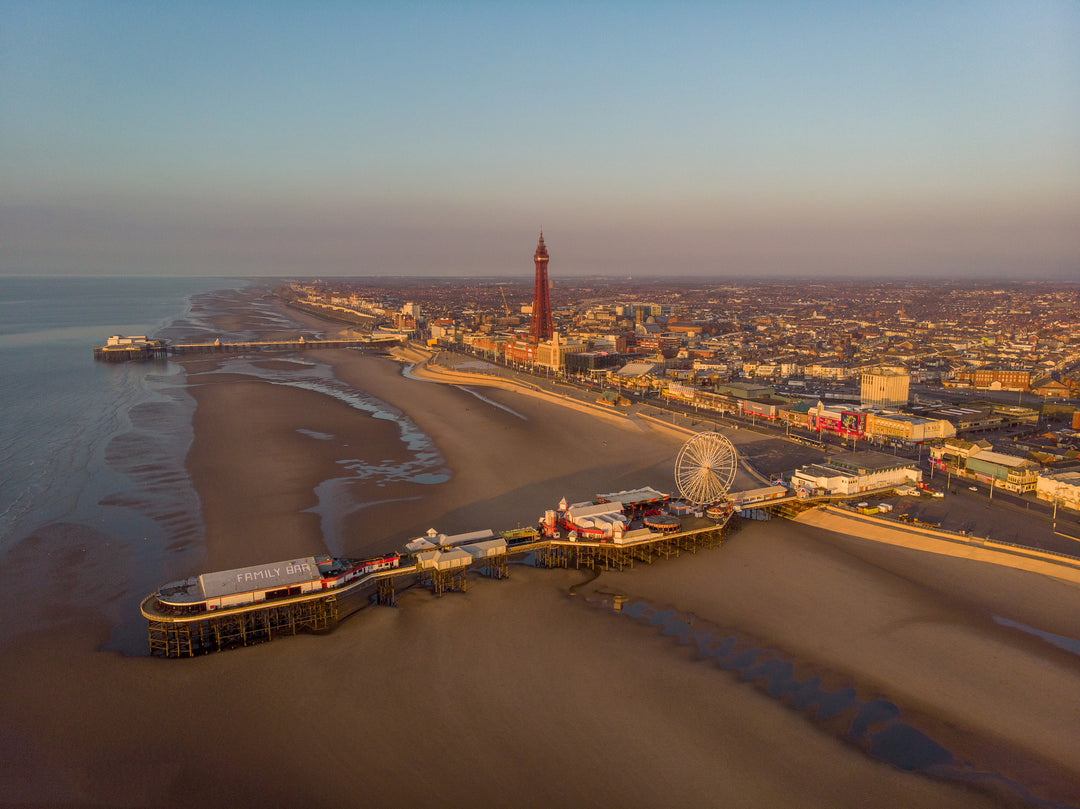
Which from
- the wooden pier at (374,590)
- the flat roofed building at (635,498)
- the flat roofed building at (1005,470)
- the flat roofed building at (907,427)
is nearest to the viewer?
the wooden pier at (374,590)

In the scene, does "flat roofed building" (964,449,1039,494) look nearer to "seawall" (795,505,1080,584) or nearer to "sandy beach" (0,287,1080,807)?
"seawall" (795,505,1080,584)

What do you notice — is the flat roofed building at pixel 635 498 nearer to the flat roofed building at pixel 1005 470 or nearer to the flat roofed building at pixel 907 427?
the flat roofed building at pixel 1005 470

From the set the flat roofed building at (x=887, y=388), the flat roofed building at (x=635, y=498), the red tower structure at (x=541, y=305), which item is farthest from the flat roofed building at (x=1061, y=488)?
the red tower structure at (x=541, y=305)

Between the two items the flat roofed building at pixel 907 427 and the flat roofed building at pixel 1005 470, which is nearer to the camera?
the flat roofed building at pixel 1005 470

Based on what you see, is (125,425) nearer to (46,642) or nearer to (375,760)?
(46,642)

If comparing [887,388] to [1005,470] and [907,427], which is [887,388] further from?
[1005,470]

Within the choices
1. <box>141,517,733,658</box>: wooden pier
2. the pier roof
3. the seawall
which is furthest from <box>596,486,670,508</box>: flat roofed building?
the pier roof
